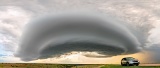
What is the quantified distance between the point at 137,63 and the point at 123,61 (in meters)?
3.35

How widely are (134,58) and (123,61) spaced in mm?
2667

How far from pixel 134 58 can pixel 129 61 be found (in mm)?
1646

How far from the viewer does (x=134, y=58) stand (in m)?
75.4

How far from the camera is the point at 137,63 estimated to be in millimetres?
74688

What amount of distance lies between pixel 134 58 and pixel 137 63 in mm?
1418

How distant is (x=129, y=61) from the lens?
74562 mm

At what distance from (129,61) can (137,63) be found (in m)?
1.92

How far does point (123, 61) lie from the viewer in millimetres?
76062
